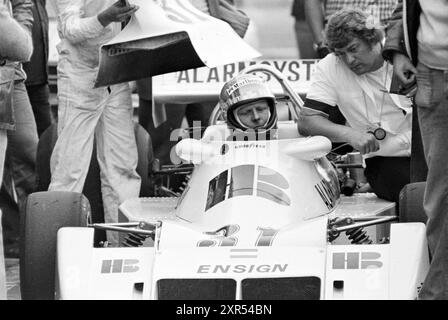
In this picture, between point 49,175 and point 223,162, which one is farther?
point 49,175

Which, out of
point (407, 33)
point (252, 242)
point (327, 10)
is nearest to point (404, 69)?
point (407, 33)

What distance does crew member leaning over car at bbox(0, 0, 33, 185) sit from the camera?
6.64m

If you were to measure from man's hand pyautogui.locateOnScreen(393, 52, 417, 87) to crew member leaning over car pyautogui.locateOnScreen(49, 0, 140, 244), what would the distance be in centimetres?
320

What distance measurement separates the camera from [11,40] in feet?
21.9

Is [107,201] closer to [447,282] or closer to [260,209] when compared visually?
[260,209]

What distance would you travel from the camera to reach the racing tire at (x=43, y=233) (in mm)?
6594


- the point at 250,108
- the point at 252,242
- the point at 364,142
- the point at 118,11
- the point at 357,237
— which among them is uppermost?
the point at 118,11

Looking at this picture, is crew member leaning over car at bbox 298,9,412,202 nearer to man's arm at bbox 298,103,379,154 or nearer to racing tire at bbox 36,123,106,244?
man's arm at bbox 298,103,379,154

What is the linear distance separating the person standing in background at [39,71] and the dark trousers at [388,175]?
3.12 meters

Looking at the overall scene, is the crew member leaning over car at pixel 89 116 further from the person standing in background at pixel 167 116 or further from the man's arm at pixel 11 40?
the person standing in background at pixel 167 116

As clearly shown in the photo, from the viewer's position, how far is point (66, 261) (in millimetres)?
6066

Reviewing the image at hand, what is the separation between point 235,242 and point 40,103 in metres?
4.32

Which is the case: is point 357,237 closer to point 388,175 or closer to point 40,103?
point 388,175

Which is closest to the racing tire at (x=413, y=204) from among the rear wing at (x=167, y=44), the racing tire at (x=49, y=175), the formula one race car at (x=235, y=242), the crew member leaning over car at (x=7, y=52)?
the formula one race car at (x=235, y=242)
